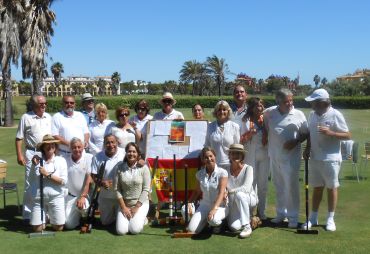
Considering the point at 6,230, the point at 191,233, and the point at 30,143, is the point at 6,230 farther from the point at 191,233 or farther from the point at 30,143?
the point at 191,233

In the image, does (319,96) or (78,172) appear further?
(78,172)

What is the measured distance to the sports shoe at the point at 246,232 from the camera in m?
6.55

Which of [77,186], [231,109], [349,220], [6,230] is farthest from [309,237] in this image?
[6,230]

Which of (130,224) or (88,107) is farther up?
(88,107)

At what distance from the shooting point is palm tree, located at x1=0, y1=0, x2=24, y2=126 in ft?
105

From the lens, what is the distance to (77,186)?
24.5 feet

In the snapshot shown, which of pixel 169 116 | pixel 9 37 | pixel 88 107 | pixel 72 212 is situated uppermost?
pixel 9 37

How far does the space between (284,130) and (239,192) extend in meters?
1.10

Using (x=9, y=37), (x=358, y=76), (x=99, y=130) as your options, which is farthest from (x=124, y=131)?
(x=358, y=76)

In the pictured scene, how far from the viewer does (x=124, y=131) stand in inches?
309

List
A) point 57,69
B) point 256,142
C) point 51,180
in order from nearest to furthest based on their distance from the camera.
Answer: point 51,180
point 256,142
point 57,69

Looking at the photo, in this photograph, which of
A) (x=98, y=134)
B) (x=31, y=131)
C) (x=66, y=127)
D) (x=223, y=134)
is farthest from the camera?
(x=98, y=134)

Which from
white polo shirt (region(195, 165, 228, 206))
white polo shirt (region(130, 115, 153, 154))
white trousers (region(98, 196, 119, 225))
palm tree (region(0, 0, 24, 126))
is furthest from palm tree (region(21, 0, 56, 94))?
white polo shirt (region(195, 165, 228, 206))

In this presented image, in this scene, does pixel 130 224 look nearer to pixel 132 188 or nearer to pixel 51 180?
pixel 132 188
